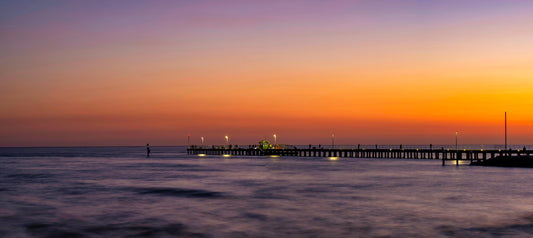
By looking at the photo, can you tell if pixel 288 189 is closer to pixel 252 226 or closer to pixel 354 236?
pixel 252 226

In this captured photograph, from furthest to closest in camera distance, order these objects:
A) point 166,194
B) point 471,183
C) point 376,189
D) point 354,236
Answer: point 471,183, point 376,189, point 166,194, point 354,236

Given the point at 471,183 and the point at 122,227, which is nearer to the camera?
the point at 122,227

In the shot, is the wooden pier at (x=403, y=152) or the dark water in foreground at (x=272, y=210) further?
the wooden pier at (x=403, y=152)

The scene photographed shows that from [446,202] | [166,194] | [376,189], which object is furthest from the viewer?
[376,189]

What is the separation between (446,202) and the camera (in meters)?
34.2

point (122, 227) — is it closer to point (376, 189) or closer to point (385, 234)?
point (385, 234)

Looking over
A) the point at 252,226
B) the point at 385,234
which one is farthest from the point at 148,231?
the point at 385,234

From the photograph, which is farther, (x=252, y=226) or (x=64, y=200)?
(x=64, y=200)

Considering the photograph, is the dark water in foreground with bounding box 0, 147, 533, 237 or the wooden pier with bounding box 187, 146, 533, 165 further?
the wooden pier with bounding box 187, 146, 533, 165

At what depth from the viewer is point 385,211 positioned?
98.3 ft

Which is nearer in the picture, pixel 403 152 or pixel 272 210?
pixel 272 210

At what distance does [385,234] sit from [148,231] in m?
11.7

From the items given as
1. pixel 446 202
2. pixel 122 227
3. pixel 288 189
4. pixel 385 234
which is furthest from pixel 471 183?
pixel 122 227

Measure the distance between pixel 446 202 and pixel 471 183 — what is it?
51.8 ft
